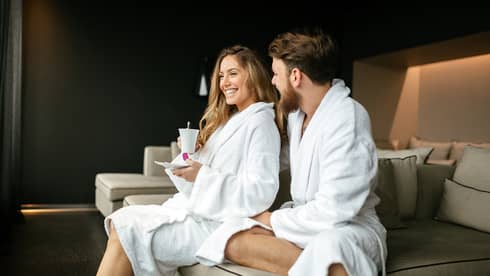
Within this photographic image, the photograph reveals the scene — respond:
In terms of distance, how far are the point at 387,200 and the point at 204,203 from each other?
1.03 meters

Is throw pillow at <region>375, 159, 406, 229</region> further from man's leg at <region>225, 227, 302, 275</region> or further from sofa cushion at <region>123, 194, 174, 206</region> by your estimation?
sofa cushion at <region>123, 194, 174, 206</region>

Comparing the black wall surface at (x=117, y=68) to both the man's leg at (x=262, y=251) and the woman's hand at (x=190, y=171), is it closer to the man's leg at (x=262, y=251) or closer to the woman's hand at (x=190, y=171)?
the woman's hand at (x=190, y=171)

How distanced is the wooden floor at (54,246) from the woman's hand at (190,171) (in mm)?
1305

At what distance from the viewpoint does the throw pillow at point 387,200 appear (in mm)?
2469

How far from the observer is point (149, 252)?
1.87 m

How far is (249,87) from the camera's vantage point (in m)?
2.21

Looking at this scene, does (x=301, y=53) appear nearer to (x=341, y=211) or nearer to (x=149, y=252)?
(x=341, y=211)

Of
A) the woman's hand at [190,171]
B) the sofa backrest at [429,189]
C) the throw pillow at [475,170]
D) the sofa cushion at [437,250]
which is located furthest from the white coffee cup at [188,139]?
the throw pillow at [475,170]

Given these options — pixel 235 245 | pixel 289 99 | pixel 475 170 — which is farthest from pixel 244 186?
pixel 475 170

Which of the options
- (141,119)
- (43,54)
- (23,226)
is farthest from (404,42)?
(23,226)

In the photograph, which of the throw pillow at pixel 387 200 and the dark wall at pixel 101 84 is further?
the dark wall at pixel 101 84

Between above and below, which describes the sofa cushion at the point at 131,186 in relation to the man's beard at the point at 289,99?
below

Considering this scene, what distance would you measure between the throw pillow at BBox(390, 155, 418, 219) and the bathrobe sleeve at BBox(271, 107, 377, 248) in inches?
43.1

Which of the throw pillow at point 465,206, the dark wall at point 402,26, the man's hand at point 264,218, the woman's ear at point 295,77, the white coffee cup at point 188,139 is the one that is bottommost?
the throw pillow at point 465,206
